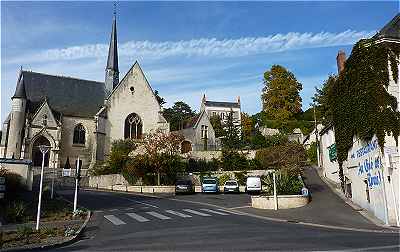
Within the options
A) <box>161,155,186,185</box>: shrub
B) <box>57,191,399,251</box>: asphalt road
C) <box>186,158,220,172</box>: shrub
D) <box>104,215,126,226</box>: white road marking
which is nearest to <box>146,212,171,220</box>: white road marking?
<box>57,191,399,251</box>: asphalt road

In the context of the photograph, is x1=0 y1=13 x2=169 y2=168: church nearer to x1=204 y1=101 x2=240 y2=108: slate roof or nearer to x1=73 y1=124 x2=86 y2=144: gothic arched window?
x1=73 y1=124 x2=86 y2=144: gothic arched window

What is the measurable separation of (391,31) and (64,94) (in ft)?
142

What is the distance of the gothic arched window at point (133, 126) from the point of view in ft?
157

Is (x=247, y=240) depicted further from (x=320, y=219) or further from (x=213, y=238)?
(x=320, y=219)

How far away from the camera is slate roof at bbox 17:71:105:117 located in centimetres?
4694

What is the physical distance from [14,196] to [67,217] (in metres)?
5.86

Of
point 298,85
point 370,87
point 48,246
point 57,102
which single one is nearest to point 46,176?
point 57,102

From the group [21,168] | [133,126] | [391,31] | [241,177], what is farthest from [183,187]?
[133,126]

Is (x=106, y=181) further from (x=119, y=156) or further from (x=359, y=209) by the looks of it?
(x=359, y=209)

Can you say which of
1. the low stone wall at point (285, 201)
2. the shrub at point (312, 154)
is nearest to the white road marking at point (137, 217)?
the low stone wall at point (285, 201)

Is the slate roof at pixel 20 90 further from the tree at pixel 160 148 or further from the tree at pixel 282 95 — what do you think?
the tree at pixel 282 95

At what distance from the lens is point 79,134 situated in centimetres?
4731

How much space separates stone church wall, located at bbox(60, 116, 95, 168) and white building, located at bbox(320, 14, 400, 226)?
34.9 metres

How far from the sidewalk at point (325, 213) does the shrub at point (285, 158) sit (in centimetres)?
400
